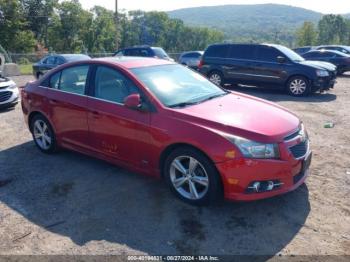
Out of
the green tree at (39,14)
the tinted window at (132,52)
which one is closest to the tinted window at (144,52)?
the tinted window at (132,52)

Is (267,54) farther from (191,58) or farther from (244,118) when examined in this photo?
(191,58)

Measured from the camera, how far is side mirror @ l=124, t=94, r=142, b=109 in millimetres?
4465

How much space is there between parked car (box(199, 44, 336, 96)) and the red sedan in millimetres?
7556

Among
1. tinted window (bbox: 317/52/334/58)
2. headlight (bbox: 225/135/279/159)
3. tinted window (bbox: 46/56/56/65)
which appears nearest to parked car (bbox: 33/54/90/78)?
tinted window (bbox: 46/56/56/65)

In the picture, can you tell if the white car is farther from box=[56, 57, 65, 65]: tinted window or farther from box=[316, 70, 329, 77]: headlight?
box=[316, 70, 329, 77]: headlight

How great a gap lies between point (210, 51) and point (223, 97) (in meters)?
9.37

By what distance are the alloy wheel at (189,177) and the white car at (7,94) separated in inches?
282

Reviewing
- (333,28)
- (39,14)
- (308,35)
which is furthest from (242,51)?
(333,28)

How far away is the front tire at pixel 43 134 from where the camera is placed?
603cm

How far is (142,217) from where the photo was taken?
4160 millimetres

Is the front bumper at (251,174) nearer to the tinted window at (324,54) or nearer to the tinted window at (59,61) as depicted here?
the tinted window at (59,61)

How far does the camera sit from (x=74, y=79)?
5621mm

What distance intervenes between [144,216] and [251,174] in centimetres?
128

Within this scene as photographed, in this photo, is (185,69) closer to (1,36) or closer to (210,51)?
(210,51)
